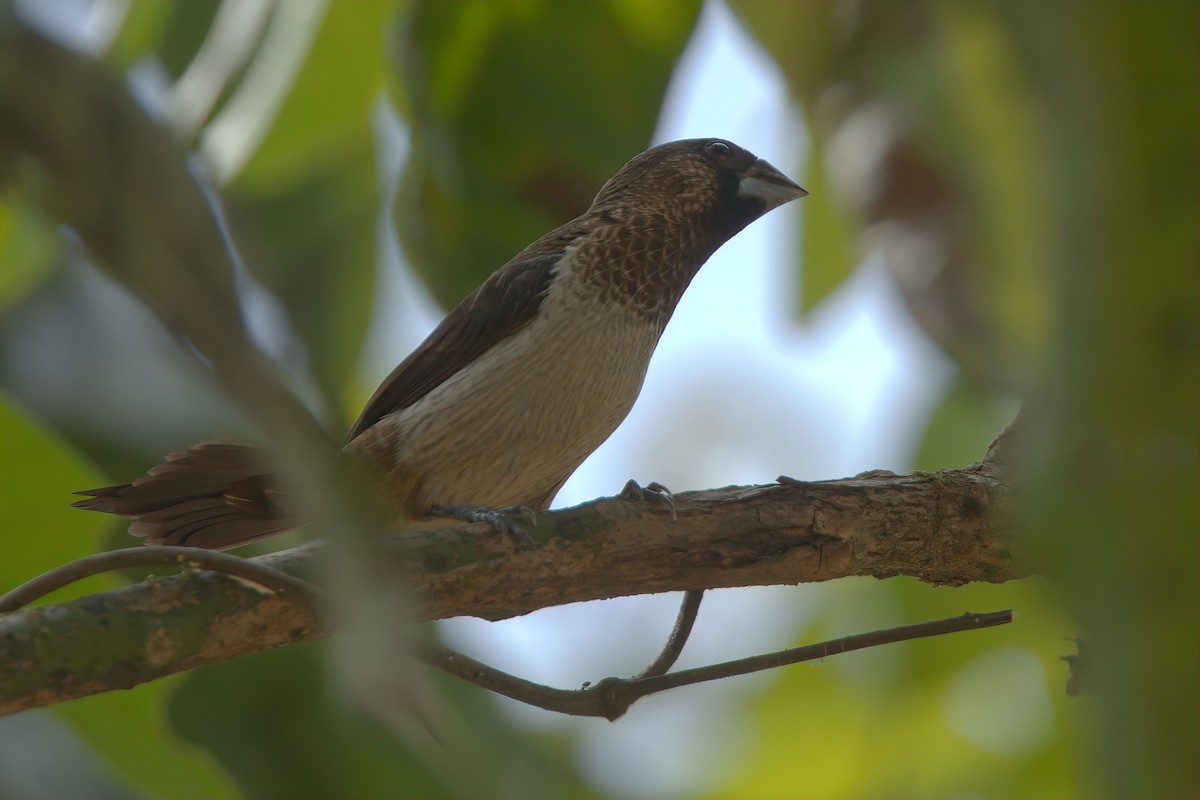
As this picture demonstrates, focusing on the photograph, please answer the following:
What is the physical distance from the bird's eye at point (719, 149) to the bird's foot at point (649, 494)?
166cm

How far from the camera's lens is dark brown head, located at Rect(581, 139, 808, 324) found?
369 cm

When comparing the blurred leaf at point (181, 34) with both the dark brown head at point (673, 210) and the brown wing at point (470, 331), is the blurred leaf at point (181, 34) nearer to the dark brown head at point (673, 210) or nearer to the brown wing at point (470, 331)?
the brown wing at point (470, 331)

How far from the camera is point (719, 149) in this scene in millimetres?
4176

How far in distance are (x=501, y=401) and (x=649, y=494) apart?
0.80m

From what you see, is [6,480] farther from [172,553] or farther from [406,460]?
[406,460]

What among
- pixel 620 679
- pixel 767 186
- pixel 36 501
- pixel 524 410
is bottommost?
pixel 620 679

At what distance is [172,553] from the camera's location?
67.7 inches

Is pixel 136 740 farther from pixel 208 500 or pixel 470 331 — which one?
pixel 470 331

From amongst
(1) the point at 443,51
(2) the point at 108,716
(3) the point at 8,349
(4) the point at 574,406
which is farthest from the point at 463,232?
(3) the point at 8,349

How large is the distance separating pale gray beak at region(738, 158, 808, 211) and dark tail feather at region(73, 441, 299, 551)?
1891mm

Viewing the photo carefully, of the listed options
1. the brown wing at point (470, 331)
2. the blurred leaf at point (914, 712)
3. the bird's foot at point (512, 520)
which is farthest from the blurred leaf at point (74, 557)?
the blurred leaf at point (914, 712)

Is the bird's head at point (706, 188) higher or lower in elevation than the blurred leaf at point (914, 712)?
higher

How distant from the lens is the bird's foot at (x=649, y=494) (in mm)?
2613

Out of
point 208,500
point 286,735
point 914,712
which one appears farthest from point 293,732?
point 914,712
